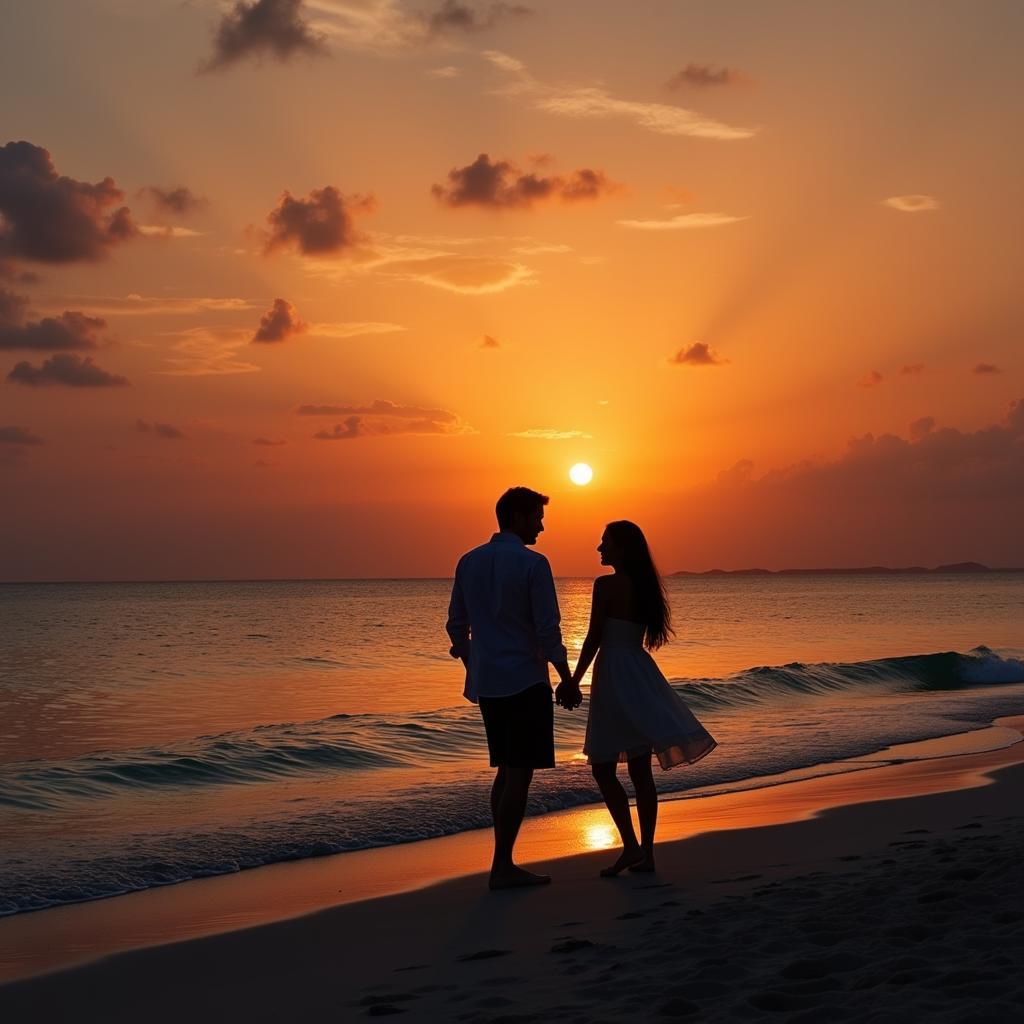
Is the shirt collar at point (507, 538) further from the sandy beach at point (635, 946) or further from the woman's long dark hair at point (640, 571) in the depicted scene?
the sandy beach at point (635, 946)

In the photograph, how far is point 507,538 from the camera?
7.03 m

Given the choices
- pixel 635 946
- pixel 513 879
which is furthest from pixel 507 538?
pixel 635 946

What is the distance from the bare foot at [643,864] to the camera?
7.36 m

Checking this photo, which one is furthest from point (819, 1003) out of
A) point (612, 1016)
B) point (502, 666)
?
point (502, 666)

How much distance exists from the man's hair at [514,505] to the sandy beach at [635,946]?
2.27 m

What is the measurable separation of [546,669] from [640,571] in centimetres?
86

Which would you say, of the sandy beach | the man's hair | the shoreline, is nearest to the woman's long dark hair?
the man's hair

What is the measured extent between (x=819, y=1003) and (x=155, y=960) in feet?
11.5

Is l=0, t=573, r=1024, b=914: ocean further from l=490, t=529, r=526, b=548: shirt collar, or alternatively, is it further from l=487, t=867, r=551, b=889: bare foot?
l=490, t=529, r=526, b=548: shirt collar

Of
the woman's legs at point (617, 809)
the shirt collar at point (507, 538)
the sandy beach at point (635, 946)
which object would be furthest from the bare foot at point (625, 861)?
the shirt collar at point (507, 538)

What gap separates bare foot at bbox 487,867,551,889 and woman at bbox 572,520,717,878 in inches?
16.8

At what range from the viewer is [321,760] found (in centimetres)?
1445

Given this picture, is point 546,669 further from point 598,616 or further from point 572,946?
point 572,946

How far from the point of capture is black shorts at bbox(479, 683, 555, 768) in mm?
6887
